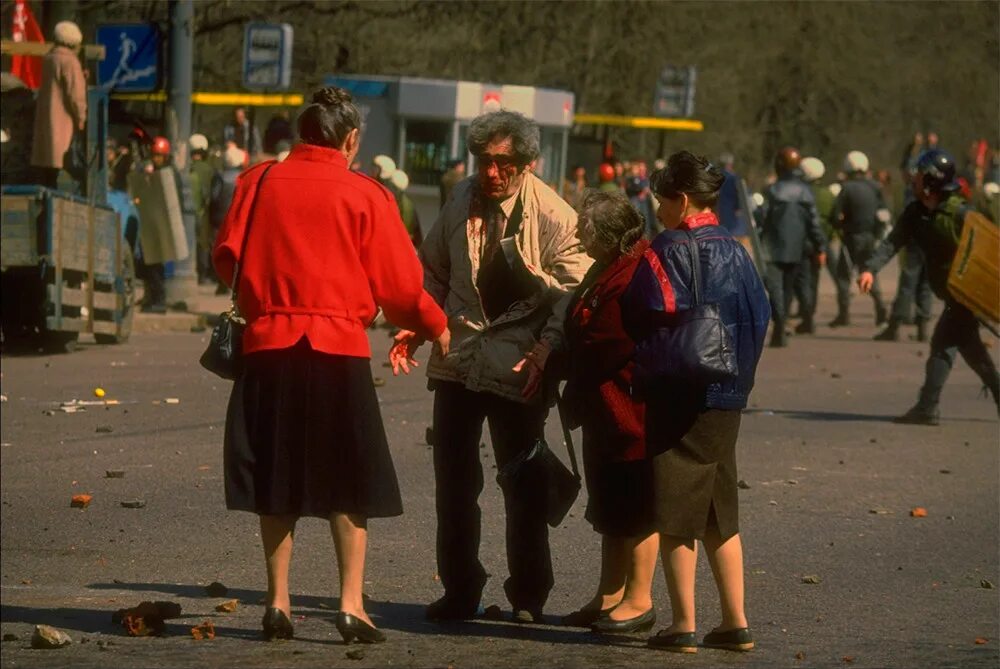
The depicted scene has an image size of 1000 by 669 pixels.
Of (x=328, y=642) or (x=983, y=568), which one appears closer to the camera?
(x=328, y=642)

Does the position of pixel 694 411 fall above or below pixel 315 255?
below

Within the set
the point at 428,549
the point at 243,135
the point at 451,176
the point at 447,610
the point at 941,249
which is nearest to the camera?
the point at 447,610

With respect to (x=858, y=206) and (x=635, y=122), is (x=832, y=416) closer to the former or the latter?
(x=858, y=206)

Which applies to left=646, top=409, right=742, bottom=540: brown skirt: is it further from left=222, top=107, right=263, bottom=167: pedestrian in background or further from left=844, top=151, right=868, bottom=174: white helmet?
left=222, top=107, right=263, bottom=167: pedestrian in background

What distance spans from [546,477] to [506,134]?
3.72 ft

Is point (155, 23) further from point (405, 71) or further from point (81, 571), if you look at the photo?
point (405, 71)

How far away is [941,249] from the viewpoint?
1366cm

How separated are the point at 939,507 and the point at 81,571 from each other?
4.31 meters

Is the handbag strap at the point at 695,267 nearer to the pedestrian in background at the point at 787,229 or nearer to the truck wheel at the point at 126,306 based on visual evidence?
the truck wheel at the point at 126,306

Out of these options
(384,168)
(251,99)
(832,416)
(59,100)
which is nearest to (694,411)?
(832,416)

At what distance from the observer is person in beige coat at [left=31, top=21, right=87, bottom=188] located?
17266 mm

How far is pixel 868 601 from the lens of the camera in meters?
8.02

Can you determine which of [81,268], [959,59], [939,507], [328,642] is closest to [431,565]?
[328,642]

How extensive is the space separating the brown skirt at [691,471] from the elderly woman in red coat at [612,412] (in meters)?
0.11
